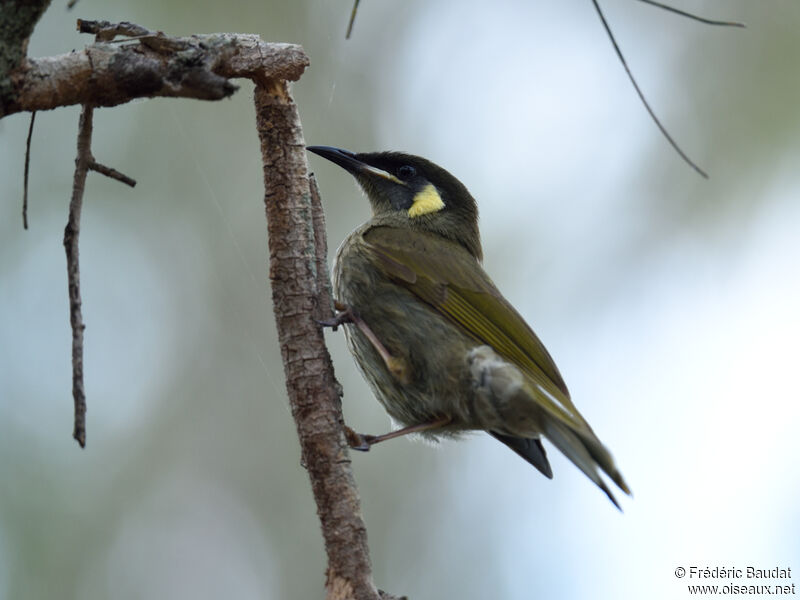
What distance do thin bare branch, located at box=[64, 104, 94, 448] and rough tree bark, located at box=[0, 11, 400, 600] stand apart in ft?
0.32

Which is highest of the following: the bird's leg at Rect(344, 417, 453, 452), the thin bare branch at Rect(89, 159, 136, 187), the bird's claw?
the thin bare branch at Rect(89, 159, 136, 187)

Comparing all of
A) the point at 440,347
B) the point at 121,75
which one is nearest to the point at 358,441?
the point at 440,347

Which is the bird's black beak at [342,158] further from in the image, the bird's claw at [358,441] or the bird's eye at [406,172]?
the bird's claw at [358,441]

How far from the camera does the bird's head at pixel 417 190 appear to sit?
4.81m

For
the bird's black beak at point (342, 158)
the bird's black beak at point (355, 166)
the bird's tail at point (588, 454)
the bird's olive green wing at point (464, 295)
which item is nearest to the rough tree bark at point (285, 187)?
the bird's tail at point (588, 454)

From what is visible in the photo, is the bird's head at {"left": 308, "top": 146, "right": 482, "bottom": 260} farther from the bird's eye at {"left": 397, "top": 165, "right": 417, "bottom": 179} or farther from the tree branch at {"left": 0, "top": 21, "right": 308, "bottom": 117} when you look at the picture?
the tree branch at {"left": 0, "top": 21, "right": 308, "bottom": 117}

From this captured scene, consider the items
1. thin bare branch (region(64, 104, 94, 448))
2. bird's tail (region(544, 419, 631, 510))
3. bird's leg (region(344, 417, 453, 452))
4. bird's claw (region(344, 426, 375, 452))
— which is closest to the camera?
thin bare branch (region(64, 104, 94, 448))

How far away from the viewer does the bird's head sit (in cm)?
481

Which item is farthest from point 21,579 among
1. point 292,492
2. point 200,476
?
point 292,492

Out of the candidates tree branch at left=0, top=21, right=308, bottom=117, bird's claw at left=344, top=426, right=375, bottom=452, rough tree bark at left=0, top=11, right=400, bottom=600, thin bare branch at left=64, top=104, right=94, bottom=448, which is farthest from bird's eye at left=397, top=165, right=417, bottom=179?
thin bare branch at left=64, top=104, right=94, bottom=448

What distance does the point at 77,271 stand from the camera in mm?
2020

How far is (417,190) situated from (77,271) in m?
3.01

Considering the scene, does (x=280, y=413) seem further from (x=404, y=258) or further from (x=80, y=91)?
(x=80, y=91)

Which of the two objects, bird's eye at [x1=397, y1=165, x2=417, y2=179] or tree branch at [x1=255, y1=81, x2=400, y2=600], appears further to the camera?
bird's eye at [x1=397, y1=165, x2=417, y2=179]
